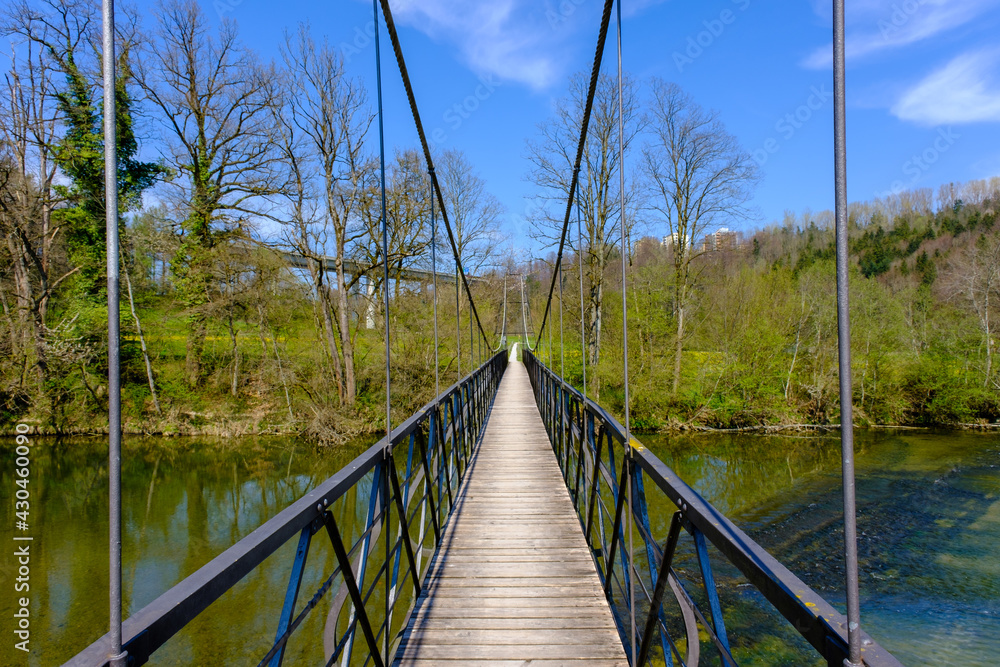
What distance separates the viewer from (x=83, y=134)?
785cm

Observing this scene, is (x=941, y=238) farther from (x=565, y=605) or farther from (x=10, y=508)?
(x=10, y=508)

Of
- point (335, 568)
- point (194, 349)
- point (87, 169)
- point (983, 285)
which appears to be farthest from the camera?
point (983, 285)

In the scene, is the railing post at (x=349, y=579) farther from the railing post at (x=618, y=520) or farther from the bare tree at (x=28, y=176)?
the bare tree at (x=28, y=176)

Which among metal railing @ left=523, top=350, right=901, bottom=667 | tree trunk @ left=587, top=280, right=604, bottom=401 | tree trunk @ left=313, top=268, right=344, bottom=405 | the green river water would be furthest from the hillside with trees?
metal railing @ left=523, top=350, right=901, bottom=667

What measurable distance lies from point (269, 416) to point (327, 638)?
10.6m

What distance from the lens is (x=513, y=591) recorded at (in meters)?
2.22

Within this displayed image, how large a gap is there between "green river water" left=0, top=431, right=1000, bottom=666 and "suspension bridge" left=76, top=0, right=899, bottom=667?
0.79m

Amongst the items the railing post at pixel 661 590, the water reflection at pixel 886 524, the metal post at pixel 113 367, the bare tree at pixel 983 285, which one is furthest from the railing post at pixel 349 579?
the bare tree at pixel 983 285

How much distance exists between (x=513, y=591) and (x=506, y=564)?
279mm

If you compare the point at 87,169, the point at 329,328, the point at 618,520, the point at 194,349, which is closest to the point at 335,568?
the point at 618,520

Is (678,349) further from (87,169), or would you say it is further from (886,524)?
(87,169)

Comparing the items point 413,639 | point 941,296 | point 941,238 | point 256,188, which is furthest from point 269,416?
point 941,238

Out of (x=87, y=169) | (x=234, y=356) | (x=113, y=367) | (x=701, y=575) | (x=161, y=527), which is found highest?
(x=87, y=169)

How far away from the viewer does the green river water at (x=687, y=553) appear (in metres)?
4.33
